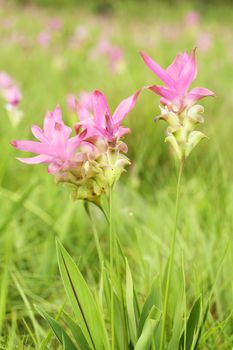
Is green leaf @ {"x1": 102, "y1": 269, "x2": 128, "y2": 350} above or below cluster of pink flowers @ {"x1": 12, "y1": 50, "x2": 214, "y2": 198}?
below

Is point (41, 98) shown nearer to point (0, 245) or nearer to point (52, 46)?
point (0, 245)

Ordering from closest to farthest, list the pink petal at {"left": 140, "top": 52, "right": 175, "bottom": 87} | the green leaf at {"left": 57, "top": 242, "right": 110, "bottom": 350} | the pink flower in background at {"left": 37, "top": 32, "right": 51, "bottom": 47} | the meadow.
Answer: the pink petal at {"left": 140, "top": 52, "right": 175, "bottom": 87}, the green leaf at {"left": 57, "top": 242, "right": 110, "bottom": 350}, the meadow, the pink flower in background at {"left": 37, "top": 32, "right": 51, "bottom": 47}

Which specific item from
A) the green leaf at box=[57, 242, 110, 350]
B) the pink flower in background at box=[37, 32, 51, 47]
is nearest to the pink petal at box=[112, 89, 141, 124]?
the green leaf at box=[57, 242, 110, 350]

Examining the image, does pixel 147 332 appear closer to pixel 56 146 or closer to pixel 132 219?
pixel 56 146

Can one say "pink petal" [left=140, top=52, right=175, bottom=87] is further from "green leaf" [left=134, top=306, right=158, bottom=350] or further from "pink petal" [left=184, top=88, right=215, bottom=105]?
"green leaf" [left=134, top=306, right=158, bottom=350]

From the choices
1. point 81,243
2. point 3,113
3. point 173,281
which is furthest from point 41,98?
point 173,281

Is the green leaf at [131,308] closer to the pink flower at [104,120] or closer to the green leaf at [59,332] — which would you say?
the green leaf at [59,332]
